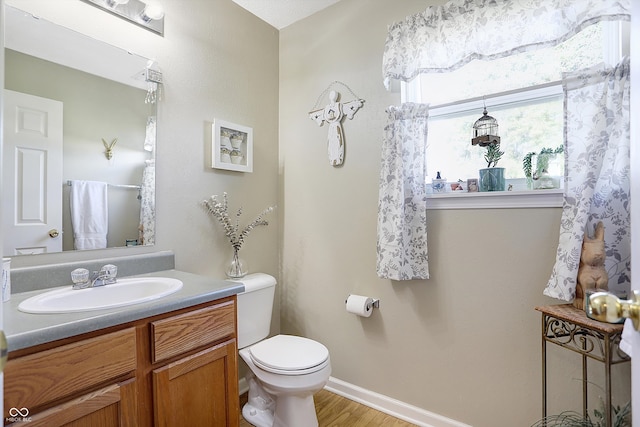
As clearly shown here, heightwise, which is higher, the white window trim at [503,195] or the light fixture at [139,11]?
the light fixture at [139,11]

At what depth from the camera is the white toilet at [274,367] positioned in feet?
5.12

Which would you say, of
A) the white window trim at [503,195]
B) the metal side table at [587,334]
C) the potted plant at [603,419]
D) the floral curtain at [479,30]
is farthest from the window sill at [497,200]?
the potted plant at [603,419]

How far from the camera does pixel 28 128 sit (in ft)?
4.40

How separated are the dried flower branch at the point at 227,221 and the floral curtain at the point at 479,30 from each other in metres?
1.21

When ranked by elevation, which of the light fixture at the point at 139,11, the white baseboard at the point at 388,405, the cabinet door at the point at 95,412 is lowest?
the white baseboard at the point at 388,405

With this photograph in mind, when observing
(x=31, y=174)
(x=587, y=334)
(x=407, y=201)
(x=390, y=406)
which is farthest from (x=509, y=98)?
(x=31, y=174)

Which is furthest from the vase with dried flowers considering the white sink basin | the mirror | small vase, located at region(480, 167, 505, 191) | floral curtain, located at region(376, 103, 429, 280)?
small vase, located at region(480, 167, 505, 191)

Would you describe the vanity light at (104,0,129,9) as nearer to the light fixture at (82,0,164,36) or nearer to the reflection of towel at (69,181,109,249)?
the light fixture at (82,0,164,36)

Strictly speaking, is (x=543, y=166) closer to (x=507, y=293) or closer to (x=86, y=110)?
(x=507, y=293)

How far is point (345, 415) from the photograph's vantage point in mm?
1930

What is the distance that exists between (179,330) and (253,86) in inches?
66.5

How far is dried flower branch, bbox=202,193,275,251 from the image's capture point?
1998 millimetres

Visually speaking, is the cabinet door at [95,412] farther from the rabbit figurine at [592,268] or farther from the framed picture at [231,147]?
the rabbit figurine at [592,268]

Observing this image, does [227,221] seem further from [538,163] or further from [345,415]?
[538,163]
